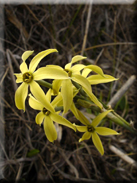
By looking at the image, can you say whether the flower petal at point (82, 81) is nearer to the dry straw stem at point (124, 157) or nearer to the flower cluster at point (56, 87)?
the flower cluster at point (56, 87)

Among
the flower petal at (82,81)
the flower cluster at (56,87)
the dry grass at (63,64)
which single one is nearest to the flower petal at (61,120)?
the flower cluster at (56,87)

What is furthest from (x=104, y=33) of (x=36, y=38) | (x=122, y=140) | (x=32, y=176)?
(x=32, y=176)

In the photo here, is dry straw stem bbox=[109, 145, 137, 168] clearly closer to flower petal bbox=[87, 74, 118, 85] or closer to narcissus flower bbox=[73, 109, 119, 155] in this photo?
narcissus flower bbox=[73, 109, 119, 155]

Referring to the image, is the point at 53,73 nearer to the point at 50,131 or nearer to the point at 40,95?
the point at 40,95

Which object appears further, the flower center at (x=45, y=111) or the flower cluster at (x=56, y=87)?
the flower center at (x=45, y=111)

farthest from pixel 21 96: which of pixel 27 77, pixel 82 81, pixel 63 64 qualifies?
pixel 63 64

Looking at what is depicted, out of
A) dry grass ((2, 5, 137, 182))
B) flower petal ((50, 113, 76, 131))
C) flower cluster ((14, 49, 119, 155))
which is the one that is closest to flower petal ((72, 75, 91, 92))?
flower cluster ((14, 49, 119, 155))

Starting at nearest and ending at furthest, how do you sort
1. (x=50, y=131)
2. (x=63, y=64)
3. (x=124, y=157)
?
1. (x=50, y=131)
2. (x=124, y=157)
3. (x=63, y=64)
